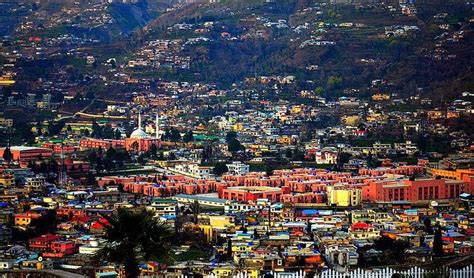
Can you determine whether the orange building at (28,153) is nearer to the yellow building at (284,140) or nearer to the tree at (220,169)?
the tree at (220,169)

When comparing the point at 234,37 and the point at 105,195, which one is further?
the point at 234,37

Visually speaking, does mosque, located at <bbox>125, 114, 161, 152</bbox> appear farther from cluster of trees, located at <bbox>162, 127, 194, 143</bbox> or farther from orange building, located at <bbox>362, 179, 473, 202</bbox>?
orange building, located at <bbox>362, 179, 473, 202</bbox>

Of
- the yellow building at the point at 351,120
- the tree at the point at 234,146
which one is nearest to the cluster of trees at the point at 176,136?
the tree at the point at 234,146

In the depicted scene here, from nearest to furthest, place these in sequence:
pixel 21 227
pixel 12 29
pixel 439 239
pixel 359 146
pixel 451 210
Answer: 1. pixel 439 239
2. pixel 21 227
3. pixel 451 210
4. pixel 359 146
5. pixel 12 29

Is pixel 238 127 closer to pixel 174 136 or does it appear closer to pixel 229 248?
pixel 174 136

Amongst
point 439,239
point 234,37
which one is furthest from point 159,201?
point 234,37

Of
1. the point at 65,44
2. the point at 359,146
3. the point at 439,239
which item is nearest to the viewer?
the point at 439,239

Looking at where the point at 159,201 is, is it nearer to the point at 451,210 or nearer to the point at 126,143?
the point at 451,210
